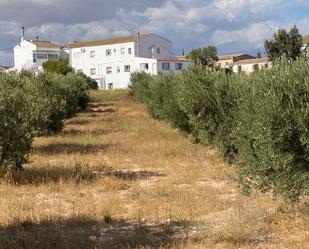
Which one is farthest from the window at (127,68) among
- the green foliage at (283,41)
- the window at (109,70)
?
the green foliage at (283,41)

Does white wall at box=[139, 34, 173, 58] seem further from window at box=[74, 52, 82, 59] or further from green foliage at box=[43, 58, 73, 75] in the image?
green foliage at box=[43, 58, 73, 75]

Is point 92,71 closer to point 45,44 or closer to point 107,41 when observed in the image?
point 107,41

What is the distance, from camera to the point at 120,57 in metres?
96.1

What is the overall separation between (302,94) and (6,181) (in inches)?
315

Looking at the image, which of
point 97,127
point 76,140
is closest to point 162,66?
point 97,127

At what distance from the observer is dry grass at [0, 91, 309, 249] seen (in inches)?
A: 336

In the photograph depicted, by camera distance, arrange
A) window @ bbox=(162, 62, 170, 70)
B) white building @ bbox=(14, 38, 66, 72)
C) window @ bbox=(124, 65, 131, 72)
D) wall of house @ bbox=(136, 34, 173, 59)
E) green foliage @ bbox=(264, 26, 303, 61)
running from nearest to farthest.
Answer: green foliage @ bbox=(264, 26, 303, 61), window @ bbox=(162, 62, 170, 70), window @ bbox=(124, 65, 131, 72), wall of house @ bbox=(136, 34, 173, 59), white building @ bbox=(14, 38, 66, 72)

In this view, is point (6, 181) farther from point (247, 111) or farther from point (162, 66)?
point (162, 66)

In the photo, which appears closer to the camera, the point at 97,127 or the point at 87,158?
the point at 87,158

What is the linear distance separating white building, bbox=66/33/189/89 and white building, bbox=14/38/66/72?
4095mm

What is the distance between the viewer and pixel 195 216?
10344 millimetres

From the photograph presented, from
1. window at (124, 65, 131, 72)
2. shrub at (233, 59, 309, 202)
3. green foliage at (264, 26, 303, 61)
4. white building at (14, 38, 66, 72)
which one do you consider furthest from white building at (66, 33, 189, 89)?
shrub at (233, 59, 309, 202)

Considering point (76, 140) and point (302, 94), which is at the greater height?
point (302, 94)

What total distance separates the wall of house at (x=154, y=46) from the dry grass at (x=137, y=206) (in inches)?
3047
